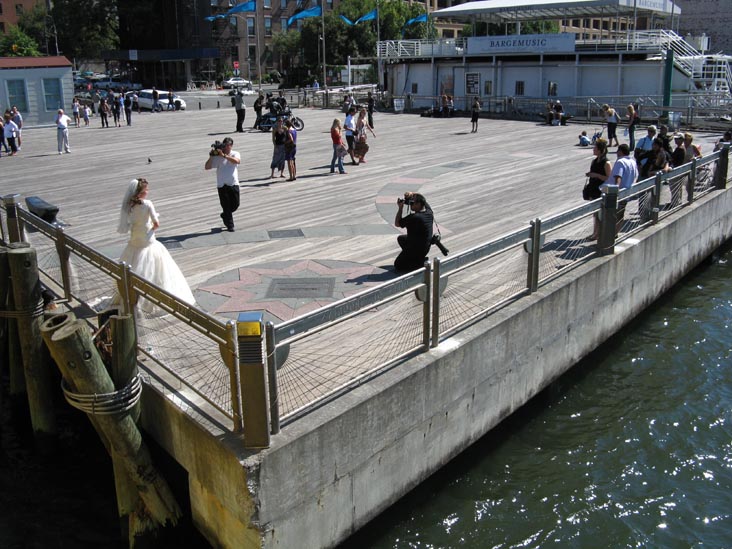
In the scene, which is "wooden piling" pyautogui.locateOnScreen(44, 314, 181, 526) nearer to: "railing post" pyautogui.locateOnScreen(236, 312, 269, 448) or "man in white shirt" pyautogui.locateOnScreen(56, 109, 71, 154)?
"railing post" pyautogui.locateOnScreen(236, 312, 269, 448)

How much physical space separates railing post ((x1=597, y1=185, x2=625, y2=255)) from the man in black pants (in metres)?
2.50

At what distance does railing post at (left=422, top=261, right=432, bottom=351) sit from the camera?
662 cm

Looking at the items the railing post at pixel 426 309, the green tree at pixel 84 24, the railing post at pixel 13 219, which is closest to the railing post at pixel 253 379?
the railing post at pixel 426 309

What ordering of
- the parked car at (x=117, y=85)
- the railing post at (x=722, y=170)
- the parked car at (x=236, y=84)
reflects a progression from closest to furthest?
the railing post at (x=722, y=170) < the parked car at (x=117, y=85) < the parked car at (x=236, y=84)

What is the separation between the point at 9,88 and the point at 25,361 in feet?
95.1

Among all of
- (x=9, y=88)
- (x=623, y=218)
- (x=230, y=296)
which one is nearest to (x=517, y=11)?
(x=9, y=88)

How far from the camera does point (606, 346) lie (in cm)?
1092

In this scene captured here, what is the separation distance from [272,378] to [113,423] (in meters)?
1.66

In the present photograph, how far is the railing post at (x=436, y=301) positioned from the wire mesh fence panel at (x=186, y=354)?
2135mm

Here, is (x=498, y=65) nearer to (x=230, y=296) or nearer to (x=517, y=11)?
(x=517, y=11)

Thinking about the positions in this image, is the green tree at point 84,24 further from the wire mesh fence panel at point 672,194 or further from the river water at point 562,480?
the river water at point 562,480

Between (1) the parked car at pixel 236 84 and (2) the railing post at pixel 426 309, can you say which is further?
(1) the parked car at pixel 236 84

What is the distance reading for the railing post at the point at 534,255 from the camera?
321 inches

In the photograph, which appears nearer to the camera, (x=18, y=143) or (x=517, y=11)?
(x=18, y=143)
